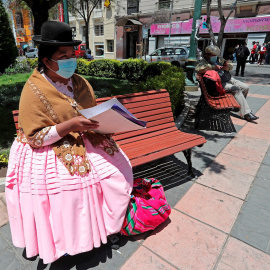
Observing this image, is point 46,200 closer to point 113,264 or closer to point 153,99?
point 113,264

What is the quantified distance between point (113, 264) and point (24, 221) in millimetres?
807

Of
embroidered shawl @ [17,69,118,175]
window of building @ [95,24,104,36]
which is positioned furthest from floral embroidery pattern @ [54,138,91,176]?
window of building @ [95,24,104,36]

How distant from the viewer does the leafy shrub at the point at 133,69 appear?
34.9 ft

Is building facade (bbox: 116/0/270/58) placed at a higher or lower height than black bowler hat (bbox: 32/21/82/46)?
higher

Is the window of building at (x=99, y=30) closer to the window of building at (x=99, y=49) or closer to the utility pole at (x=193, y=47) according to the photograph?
the window of building at (x=99, y=49)

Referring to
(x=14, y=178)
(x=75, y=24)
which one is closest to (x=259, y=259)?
(x=14, y=178)

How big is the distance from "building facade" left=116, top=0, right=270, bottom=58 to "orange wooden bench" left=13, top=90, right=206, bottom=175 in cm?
1794

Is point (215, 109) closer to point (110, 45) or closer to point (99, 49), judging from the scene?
point (110, 45)

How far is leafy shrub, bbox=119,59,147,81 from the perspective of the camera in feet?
34.9

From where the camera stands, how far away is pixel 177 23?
80.4 feet

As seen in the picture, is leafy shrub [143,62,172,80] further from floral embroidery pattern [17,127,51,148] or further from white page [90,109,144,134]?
floral embroidery pattern [17,127,51,148]

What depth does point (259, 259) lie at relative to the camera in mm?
1920

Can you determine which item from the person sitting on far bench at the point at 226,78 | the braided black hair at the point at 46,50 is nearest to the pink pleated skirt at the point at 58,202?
the braided black hair at the point at 46,50

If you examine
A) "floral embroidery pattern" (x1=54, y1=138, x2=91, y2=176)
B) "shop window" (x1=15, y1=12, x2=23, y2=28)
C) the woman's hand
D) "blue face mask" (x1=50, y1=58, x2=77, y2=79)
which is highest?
"shop window" (x1=15, y1=12, x2=23, y2=28)
